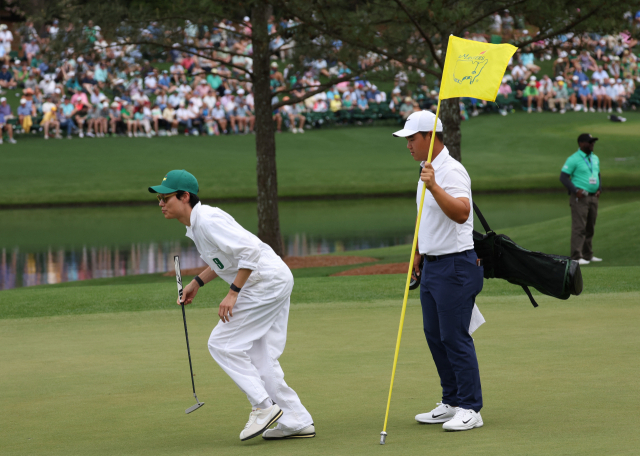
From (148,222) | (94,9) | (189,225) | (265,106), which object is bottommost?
(148,222)

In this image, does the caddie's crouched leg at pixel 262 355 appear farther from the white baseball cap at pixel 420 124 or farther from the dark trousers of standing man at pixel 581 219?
the dark trousers of standing man at pixel 581 219

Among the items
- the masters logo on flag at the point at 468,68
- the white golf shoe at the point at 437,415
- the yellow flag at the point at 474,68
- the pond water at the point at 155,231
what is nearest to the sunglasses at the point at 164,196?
the yellow flag at the point at 474,68

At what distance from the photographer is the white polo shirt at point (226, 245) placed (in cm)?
490

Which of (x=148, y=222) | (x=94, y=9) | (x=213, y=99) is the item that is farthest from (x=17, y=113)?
(x=94, y=9)

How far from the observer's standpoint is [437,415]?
5062mm

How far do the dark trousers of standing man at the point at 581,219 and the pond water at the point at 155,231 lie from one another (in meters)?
7.59

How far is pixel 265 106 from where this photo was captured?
725 inches

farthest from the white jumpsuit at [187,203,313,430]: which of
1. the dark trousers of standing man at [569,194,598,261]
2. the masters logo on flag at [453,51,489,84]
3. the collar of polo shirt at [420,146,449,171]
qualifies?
the dark trousers of standing man at [569,194,598,261]

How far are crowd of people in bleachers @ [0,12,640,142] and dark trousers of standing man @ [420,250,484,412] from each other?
3118 cm

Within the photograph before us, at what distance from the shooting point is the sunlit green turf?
36.3m

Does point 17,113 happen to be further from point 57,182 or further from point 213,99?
point 213,99

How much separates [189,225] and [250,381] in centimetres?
99

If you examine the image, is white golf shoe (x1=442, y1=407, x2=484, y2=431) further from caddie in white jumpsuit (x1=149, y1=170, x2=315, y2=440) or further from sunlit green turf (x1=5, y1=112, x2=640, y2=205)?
sunlit green turf (x1=5, y1=112, x2=640, y2=205)

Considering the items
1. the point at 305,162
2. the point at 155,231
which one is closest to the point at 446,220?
the point at 155,231
